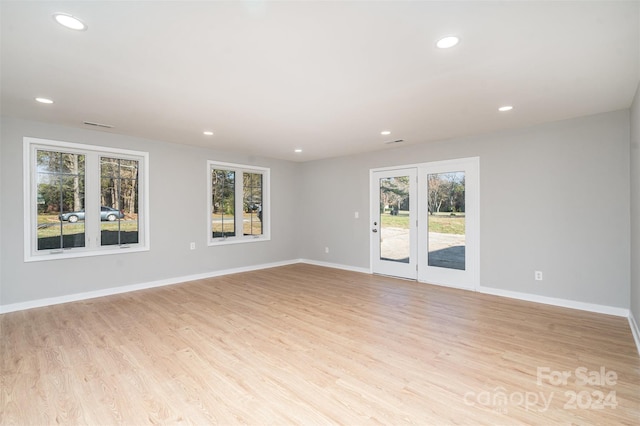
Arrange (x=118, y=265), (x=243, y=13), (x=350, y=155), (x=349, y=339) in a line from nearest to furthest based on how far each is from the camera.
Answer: (x=243, y=13) < (x=349, y=339) < (x=118, y=265) < (x=350, y=155)

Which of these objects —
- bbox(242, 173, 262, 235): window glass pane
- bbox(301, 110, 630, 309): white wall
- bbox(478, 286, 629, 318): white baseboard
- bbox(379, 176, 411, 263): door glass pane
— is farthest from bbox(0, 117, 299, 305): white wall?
bbox(478, 286, 629, 318): white baseboard

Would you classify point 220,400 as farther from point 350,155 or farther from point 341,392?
point 350,155

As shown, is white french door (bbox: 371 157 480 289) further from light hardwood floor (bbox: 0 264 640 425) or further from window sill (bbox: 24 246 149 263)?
window sill (bbox: 24 246 149 263)

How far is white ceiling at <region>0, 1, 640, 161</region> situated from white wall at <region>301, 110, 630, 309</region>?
48 centimetres

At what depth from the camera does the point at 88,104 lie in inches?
134

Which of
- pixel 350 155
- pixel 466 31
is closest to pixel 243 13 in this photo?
pixel 466 31

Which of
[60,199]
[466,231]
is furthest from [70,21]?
[466,231]

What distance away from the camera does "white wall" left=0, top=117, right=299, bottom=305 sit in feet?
13.0

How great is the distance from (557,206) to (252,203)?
542cm

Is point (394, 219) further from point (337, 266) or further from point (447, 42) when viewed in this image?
point (447, 42)

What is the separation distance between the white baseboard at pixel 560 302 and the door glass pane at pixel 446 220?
1.89ft

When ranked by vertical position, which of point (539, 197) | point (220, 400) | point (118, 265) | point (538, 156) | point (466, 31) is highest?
point (466, 31)

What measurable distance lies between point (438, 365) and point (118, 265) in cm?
479

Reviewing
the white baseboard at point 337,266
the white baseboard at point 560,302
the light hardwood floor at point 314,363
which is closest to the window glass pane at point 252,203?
the white baseboard at point 337,266
